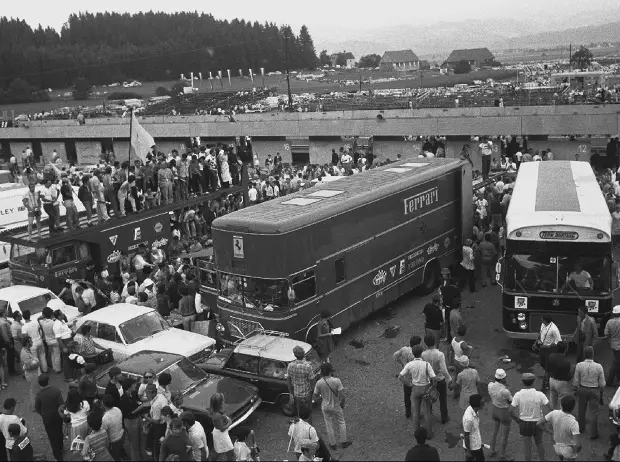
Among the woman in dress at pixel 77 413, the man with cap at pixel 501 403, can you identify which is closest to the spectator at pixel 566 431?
the man with cap at pixel 501 403

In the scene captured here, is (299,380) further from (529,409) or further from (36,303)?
(36,303)

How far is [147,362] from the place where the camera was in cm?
1285

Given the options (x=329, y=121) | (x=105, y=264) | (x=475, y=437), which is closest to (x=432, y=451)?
(x=475, y=437)

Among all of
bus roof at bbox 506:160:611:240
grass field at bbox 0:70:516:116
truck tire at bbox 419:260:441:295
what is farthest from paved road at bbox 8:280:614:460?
grass field at bbox 0:70:516:116

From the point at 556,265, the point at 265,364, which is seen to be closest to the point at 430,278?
the point at 556,265

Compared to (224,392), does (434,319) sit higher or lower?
higher

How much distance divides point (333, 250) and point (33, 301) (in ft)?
26.0

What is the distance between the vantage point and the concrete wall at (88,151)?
49.8 m

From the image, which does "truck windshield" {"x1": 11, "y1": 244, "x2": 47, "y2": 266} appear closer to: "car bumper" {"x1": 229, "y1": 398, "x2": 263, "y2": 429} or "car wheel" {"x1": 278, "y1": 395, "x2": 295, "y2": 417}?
"car wheel" {"x1": 278, "y1": 395, "x2": 295, "y2": 417}

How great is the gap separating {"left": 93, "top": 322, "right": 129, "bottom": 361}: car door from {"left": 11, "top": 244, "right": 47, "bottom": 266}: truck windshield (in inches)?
206

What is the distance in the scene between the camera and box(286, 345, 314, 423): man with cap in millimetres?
11234

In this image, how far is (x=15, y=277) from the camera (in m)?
19.8

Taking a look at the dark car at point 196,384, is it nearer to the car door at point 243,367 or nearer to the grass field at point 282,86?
the car door at point 243,367

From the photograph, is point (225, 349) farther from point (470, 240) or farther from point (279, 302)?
point (470, 240)
